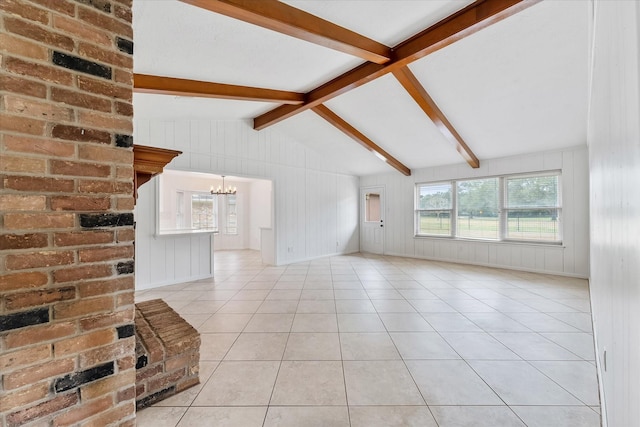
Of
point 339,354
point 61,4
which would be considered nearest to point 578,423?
point 339,354

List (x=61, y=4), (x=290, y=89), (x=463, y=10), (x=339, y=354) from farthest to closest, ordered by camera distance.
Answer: (x=290, y=89) → (x=463, y=10) → (x=339, y=354) → (x=61, y=4)

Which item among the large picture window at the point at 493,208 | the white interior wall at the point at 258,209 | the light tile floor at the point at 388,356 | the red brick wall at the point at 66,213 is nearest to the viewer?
the red brick wall at the point at 66,213

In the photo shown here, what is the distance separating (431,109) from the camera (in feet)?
13.4

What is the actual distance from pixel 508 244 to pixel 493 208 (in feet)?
2.66

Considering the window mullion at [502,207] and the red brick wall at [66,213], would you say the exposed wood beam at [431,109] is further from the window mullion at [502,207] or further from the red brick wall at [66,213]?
the red brick wall at [66,213]

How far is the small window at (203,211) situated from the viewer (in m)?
8.26

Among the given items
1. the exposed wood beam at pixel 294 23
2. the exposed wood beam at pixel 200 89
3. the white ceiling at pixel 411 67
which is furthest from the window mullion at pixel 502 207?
the exposed wood beam at pixel 200 89

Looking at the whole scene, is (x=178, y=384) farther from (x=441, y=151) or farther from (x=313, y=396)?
(x=441, y=151)

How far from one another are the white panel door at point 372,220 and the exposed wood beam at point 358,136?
1094 millimetres

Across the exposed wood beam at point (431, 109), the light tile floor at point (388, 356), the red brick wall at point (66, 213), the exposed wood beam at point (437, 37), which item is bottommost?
the light tile floor at point (388, 356)

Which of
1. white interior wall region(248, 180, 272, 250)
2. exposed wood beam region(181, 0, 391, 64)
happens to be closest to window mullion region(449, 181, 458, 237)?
exposed wood beam region(181, 0, 391, 64)

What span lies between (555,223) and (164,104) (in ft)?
23.2

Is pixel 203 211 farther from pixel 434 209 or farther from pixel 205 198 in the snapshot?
pixel 434 209

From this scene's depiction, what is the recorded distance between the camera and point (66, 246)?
39.2 inches
